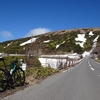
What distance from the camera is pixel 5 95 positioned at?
23.6 feet

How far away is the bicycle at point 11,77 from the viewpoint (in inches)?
302

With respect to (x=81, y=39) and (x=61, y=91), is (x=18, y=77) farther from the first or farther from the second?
(x=81, y=39)

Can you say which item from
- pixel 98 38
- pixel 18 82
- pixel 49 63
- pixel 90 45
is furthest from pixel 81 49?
pixel 18 82

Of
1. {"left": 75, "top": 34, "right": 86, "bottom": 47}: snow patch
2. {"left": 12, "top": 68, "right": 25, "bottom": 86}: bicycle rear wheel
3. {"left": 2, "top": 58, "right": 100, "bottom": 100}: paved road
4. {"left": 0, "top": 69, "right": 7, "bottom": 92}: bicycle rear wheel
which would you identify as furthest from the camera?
{"left": 75, "top": 34, "right": 86, "bottom": 47}: snow patch

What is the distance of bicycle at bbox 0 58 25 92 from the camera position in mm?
7668

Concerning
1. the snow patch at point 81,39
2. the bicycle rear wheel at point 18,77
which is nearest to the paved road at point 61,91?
the bicycle rear wheel at point 18,77

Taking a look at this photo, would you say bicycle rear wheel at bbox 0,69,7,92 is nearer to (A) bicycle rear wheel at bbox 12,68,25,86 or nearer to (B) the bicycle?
(B) the bicycle

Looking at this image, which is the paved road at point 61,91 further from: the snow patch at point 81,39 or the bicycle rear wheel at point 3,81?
the snow patch at point 81,39

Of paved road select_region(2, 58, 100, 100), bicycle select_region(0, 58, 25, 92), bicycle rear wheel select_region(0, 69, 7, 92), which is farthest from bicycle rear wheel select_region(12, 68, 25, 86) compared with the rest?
bicycle rear wheel select_region(0, 69, 7, 92)

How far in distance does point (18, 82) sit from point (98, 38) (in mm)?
119696

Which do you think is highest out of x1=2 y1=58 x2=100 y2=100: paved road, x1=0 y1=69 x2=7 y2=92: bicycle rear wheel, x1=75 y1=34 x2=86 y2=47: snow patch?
x1=75 y1=34 x2=86 y2=47: snow patch

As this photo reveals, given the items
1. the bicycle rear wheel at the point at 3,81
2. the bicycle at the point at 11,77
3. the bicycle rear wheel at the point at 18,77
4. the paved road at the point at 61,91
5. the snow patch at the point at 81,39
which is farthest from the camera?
the snow patch at the point at 81,39

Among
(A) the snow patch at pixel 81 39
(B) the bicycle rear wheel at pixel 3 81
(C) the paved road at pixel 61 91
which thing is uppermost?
(A) the snow patch at pixel 81 39

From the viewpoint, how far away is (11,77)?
8.11m
